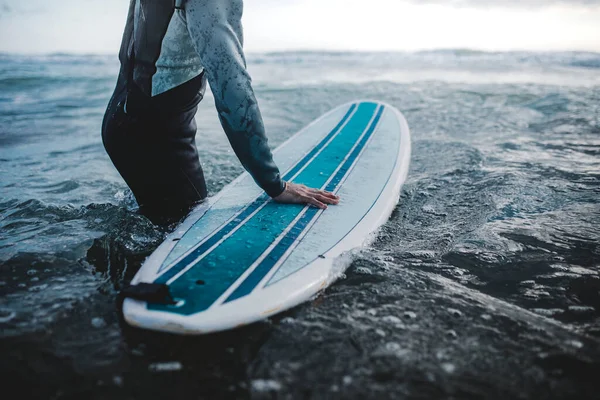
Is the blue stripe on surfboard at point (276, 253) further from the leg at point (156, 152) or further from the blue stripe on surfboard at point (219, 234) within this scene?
the leg at point (156, 152)

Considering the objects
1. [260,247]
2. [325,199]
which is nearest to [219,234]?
[260,247]

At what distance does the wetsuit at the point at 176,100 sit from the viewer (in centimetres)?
154

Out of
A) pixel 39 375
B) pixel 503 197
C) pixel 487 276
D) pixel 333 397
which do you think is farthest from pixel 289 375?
pixel 503 197

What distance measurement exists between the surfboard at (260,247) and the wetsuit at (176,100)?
226 mm

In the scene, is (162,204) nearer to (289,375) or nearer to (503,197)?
(289,375)

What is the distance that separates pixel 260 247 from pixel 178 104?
0.80m

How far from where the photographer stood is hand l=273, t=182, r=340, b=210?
6.87 feet

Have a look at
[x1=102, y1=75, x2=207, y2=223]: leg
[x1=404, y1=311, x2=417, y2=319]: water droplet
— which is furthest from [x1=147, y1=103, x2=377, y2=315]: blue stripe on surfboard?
[x1=404, y1=311, x2=417, y2=319]: water droplet

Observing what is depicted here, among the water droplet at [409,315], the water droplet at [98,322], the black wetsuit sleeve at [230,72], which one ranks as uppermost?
the black wetsuit sleeve at [230,72]

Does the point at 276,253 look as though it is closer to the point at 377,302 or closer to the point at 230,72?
the point at 377,302

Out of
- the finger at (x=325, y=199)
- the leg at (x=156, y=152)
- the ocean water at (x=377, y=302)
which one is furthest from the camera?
the finger at (x=325, y=199)

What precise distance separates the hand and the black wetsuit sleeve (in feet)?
0.99

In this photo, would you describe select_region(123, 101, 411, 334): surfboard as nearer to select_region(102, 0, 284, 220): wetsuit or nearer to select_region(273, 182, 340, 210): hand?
select_region(273, 182, 340, 210): hand

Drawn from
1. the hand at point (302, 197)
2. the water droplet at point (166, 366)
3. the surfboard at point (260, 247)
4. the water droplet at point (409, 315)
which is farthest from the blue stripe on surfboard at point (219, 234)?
→ the water droplet at point (409, 315)
